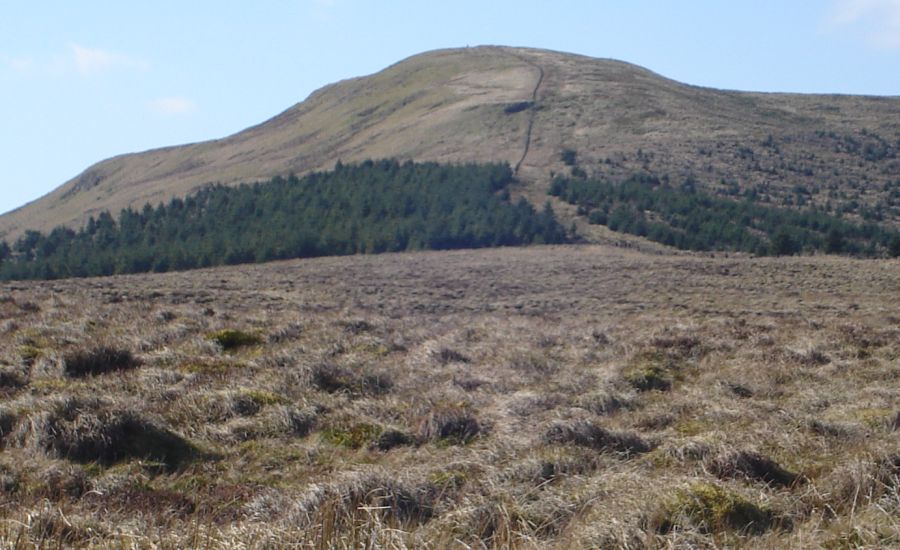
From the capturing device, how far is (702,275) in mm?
34594

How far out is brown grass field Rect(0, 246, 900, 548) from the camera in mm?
4973

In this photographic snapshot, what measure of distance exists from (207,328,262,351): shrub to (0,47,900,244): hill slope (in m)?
42.5

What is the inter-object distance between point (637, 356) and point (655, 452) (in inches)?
211

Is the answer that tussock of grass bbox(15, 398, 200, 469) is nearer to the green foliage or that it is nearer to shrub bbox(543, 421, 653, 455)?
the green foliage

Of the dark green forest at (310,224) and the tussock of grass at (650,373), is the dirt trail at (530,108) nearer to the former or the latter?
the dark green forest at (310,224)

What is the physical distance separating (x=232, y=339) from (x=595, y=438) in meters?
6.83

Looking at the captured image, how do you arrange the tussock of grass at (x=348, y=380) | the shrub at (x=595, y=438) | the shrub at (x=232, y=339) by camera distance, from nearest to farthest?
the shrub at (x=595, y=438) → the tussock of grass at (x=348, y=380) → the shrub at (x=232, y=339)

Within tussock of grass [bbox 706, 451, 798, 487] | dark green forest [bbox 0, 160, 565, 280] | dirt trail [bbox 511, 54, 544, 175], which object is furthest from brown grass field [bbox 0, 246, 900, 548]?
dirt trail [bbox 511, 54, 544, 175]

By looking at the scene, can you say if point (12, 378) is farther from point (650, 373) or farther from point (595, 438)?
point (650, 373)

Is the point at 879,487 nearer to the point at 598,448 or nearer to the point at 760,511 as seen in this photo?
the point at 760,511

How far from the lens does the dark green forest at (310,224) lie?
4738 centimetres

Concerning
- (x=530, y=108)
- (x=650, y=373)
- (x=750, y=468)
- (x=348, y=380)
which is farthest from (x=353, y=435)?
(x=530, y=108)

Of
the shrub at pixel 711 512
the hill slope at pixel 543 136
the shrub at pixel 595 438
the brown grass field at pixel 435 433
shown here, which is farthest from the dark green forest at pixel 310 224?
the shrub at pixel 711 512

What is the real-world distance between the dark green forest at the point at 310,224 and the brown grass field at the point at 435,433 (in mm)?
30090
